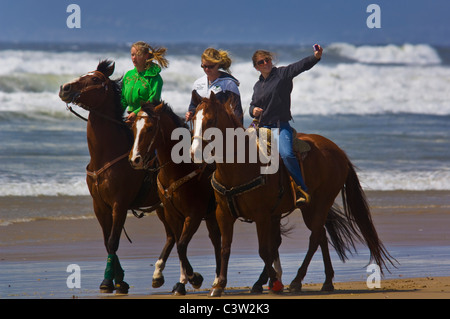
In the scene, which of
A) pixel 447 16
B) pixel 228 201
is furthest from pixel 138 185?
pixel 447 16

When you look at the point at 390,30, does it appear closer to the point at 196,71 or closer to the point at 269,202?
the point at 196,71

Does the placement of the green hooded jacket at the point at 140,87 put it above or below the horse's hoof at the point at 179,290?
above

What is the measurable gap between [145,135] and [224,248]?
123 centimetres

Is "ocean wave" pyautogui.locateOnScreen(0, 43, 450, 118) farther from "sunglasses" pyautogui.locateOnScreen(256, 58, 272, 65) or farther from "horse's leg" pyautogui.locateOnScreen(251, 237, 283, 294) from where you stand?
"horse's leg" pyautogui.locateOnScreen(251, 237, 283, 294)

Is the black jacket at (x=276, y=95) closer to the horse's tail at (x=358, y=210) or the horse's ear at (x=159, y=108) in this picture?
the horse's ear at (x=159, y=108)

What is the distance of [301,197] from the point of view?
7477 millimetres

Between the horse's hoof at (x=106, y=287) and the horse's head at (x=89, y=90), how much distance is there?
1699 millimetres

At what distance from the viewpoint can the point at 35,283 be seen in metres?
8.03

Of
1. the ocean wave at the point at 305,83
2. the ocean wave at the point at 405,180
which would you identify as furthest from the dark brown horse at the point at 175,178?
the ocean wave at the point at 305,83

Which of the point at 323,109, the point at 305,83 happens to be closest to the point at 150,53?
the point at 323,109

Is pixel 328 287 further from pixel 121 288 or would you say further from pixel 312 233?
pixel 121 288

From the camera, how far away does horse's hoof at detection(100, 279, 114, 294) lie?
7566 millimetres

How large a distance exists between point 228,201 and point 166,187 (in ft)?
2.45

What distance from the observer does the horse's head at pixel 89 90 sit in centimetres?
786
